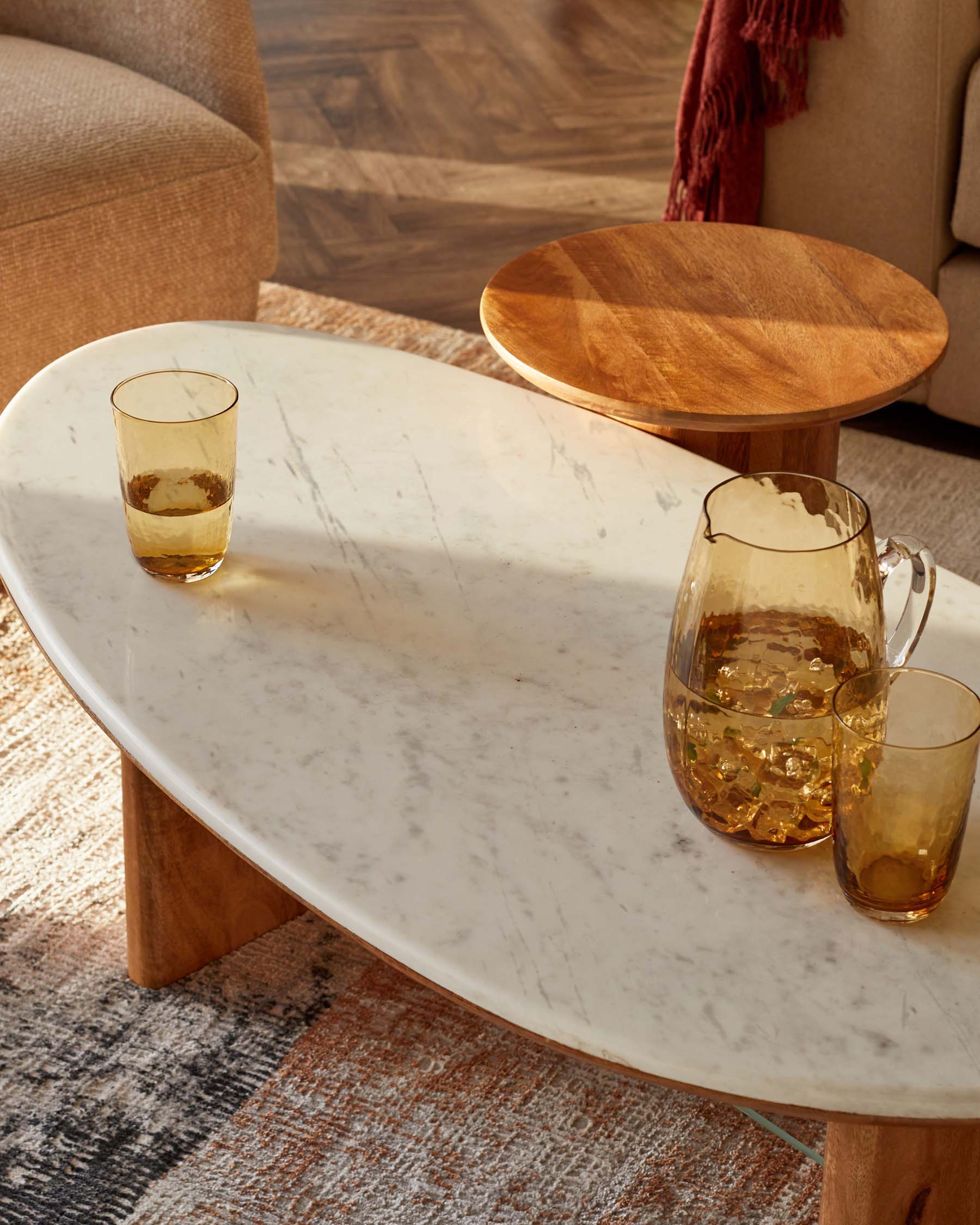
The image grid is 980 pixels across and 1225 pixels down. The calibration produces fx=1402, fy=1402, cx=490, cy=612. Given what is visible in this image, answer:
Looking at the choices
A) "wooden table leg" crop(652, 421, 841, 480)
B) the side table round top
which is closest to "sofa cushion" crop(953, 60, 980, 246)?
the side table round top

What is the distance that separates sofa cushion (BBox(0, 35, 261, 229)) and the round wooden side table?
619 millimetres

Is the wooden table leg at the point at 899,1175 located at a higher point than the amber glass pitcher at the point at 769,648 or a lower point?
lower

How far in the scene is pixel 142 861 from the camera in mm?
1053

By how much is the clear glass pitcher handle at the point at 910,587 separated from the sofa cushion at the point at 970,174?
3.95 feet

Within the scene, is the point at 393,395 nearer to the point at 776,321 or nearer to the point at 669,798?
the point at 776,321

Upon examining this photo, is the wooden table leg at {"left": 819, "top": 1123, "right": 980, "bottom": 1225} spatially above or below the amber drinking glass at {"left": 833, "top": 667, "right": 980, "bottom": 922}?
below

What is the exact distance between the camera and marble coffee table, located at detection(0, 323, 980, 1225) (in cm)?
61

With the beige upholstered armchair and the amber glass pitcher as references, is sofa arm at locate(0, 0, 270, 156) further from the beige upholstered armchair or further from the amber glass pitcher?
the amber glass pitcher

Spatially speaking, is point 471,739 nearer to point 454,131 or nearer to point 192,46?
point 192,46

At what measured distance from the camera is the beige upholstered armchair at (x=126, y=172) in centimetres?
160

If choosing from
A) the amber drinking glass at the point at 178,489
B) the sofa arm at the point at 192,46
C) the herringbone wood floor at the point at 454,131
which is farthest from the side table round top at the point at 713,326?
the herringbone wood floor at the point at 454,131

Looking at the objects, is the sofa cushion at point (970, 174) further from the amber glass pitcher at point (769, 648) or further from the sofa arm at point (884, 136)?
the amber glass pitcher at point (769, 648)

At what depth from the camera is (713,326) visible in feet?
3.83

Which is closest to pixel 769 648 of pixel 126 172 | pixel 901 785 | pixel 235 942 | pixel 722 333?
pixel 901 785
